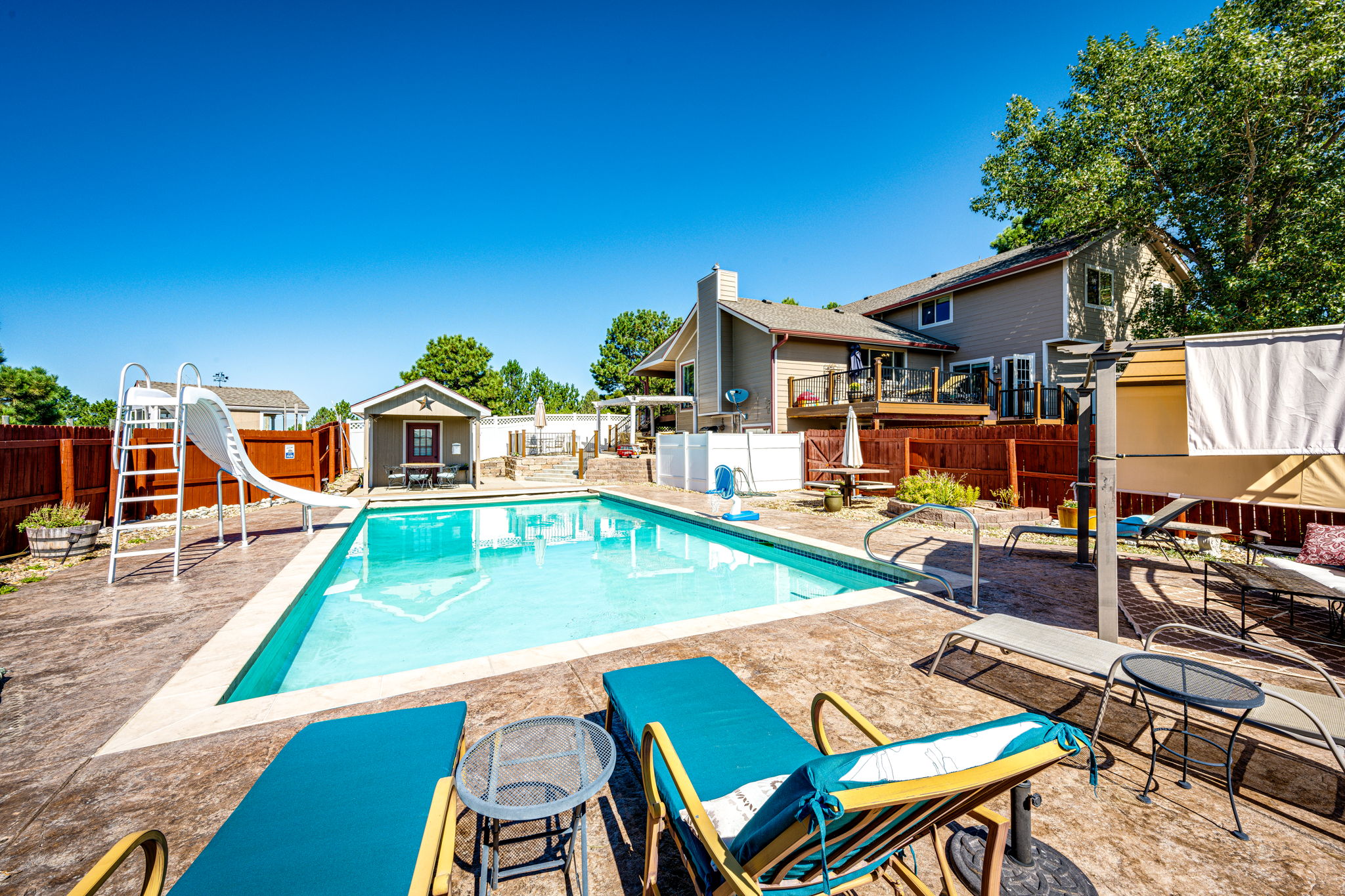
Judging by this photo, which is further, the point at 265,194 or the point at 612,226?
the point at 612,226

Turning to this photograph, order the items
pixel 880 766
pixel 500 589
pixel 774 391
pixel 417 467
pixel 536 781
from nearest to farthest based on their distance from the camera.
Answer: pixel 880 766 < pixel 536 781 < pixel 500 589 < pixel 417 467 < pixel 774 391

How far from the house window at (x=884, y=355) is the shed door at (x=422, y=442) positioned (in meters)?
17.1

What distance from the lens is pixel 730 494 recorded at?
48.1 feet

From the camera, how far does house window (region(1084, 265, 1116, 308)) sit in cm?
1791

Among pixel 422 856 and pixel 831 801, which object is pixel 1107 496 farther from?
pixel 422 856

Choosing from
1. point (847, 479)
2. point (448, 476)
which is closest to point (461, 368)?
point (448, 476)

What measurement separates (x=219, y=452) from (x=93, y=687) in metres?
6.14

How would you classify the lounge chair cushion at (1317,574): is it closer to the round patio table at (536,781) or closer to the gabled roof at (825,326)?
the round patio table at (536,781)

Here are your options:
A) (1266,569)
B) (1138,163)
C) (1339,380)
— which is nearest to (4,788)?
(1339,380)

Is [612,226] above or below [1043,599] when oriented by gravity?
above

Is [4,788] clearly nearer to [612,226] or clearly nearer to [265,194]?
[265,194]

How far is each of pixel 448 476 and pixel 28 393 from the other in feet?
183

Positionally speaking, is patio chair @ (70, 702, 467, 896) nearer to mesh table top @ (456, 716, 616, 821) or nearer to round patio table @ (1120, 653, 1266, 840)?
mesh table top @ (456, 716, 616, 821)

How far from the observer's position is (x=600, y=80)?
17438mm
